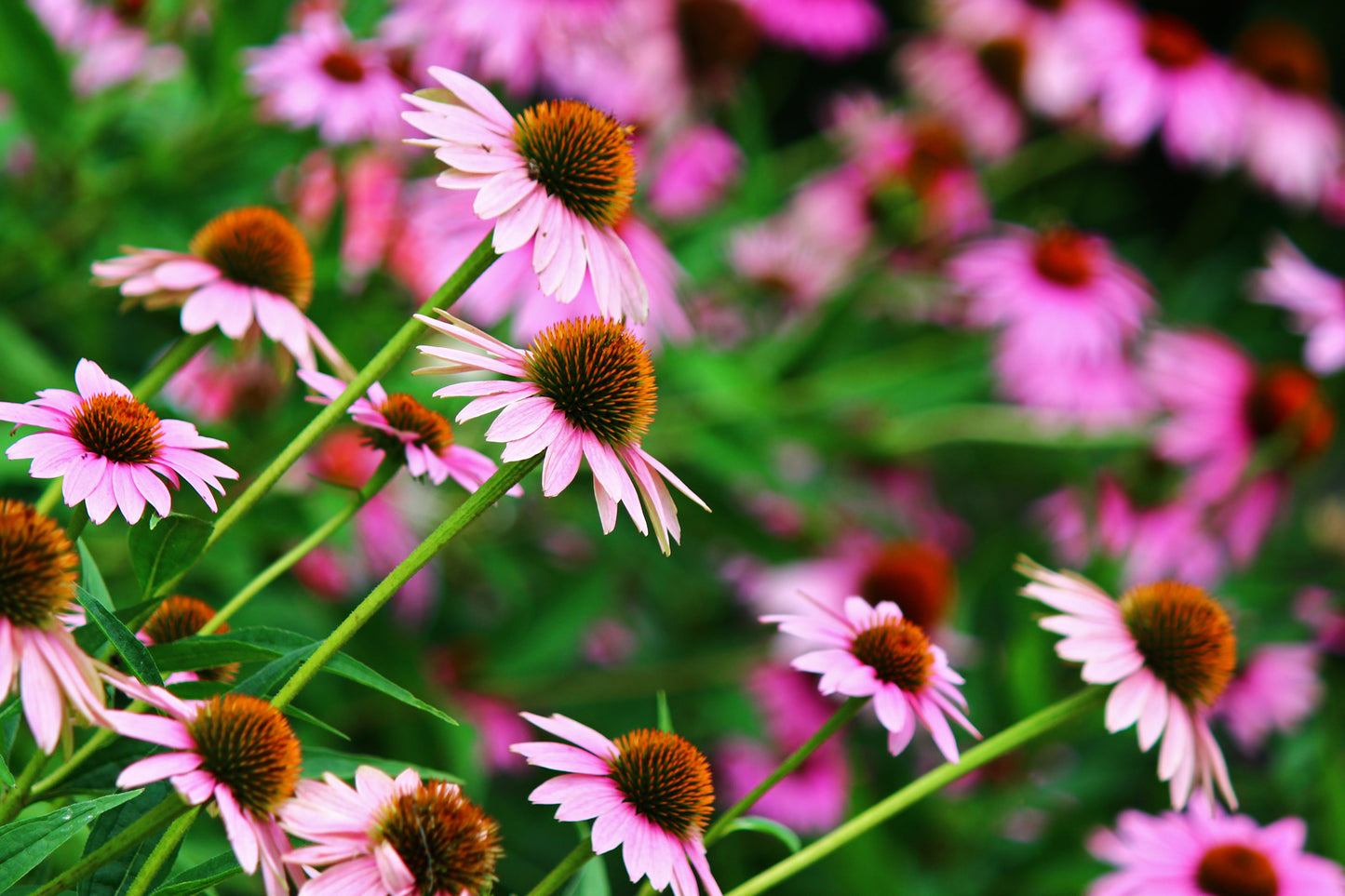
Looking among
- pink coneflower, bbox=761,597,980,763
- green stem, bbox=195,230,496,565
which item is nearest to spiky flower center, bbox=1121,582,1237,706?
pink coneflower, bbox=761,597,980,763

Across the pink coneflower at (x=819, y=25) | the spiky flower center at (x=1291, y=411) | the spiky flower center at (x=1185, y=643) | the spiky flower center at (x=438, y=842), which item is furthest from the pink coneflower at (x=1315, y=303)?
the spiky flower center at (x=438, y=842)

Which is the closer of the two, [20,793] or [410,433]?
[20,793]

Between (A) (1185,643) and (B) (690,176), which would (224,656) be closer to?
(A) (1185,643)

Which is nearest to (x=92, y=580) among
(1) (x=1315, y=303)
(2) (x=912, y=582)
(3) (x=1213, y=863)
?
(3) (x=1213, y=863)

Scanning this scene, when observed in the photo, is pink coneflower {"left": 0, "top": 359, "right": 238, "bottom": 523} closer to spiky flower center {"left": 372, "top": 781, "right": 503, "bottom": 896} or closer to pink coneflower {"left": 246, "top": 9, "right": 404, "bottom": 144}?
spiky flower center {"left": 372, "top": 781, "right": 503, "bottom": 896}

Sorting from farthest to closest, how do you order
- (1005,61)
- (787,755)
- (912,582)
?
(1005,61) < (787,755) < (912,582)

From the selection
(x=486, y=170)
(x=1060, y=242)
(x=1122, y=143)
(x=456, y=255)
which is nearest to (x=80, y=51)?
(x=456, y=255)

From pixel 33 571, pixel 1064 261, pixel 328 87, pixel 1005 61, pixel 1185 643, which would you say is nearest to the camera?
pixel 33 571
